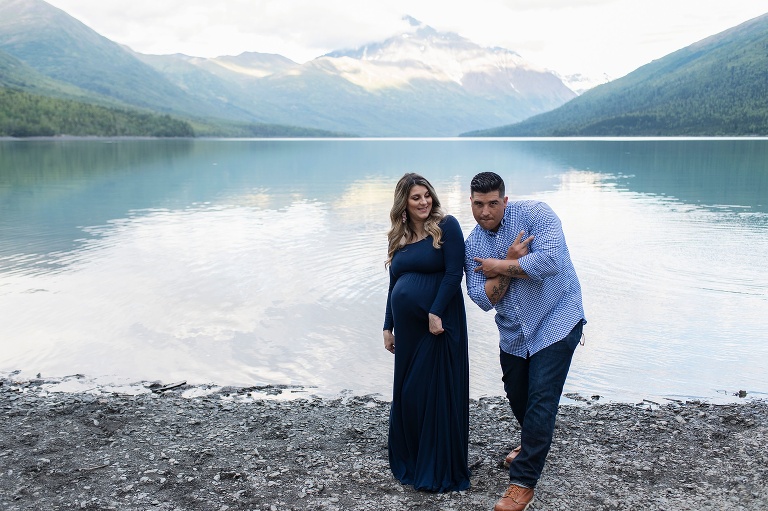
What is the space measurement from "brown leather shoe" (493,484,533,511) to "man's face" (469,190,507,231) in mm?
2329

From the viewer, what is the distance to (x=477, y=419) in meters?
8.87

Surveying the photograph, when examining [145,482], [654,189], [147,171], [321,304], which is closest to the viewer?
[145,482]

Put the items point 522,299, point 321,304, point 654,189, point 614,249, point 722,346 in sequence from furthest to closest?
point 654,189 → point 614,249 → point 321,304 → point 722,346 → point 522,299

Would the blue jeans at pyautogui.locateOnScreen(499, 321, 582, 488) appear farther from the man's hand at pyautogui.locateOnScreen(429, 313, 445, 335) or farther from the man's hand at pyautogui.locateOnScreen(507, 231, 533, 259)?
the man's hand at pyautogui.locateOnScreen(507, 231, 533, 259)

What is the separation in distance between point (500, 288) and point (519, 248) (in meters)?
0.43

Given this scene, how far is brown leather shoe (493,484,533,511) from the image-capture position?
20.5ft

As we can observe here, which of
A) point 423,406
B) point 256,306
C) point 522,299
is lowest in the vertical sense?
point 256,306

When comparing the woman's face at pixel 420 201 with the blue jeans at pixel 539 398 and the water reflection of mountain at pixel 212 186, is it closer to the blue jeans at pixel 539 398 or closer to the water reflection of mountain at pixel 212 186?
the blue jeans at pixel 539 398

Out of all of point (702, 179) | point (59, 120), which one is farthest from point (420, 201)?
point (59, 120)

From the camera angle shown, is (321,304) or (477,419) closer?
(477,419)

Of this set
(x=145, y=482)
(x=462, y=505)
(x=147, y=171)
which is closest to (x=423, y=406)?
(x=462, y=505)

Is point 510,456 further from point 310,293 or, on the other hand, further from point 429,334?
point 310,293

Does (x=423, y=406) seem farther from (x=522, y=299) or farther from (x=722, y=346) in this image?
(x=722, y=346)

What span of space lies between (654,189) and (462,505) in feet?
144
